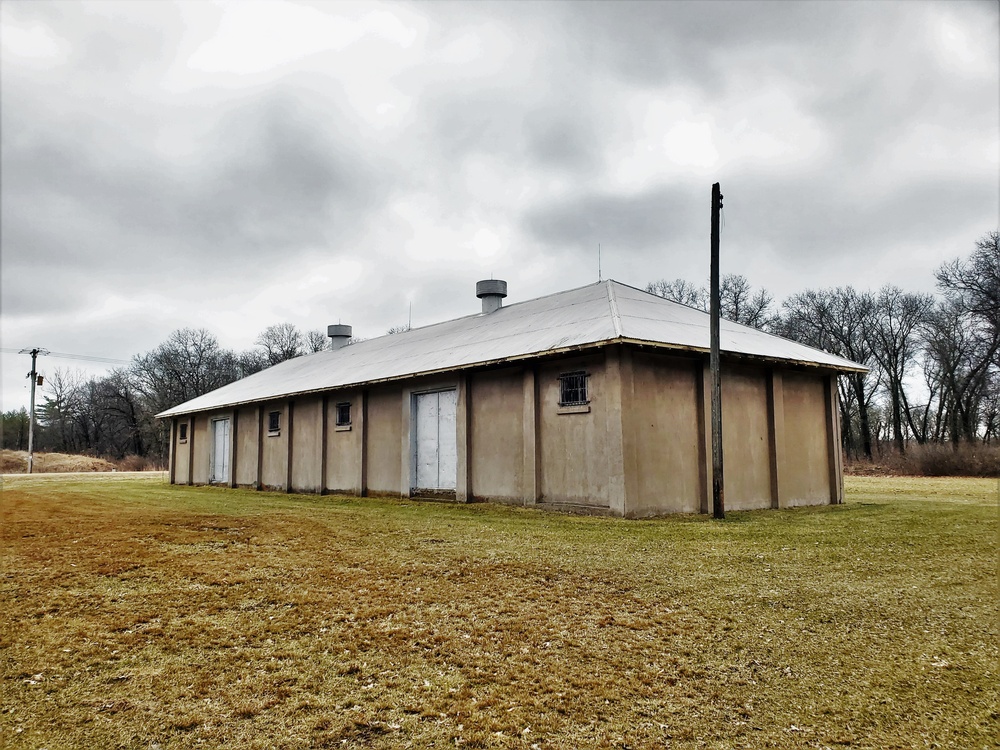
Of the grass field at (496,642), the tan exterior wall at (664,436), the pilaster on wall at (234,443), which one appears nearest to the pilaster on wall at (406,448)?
the tan exterior wall at (664,436)

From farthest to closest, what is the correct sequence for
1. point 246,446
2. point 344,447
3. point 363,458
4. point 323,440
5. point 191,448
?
point 191,448 < point 246,446 < point 323,440 < point 344,447 < point 363,458

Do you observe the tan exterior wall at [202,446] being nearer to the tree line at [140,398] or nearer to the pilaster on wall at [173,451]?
the pilaster on wall at [173,451]

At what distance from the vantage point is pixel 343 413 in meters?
18.2

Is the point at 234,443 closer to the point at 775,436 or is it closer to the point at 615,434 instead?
the point at 615,434

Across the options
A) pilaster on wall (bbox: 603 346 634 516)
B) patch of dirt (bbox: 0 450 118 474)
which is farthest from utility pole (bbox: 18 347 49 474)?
pilaster on wall (bbox: 603 346 634 516)

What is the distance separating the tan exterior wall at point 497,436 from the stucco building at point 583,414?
32mm

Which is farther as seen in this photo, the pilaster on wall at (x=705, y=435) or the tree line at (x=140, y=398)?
the tree line at (x=140, y=398)

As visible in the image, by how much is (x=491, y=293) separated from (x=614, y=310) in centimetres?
763

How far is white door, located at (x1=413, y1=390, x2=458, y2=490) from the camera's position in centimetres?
1473

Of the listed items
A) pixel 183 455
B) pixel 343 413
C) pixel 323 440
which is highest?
pixel 343 413

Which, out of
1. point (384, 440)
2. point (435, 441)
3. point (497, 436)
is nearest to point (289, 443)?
point (384, 440)

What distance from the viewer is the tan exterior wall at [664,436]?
11469 millimetres

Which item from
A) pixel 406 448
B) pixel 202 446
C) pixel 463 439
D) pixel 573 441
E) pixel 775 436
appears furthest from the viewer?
pixel 202 446

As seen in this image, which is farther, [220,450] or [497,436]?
[220,450]
